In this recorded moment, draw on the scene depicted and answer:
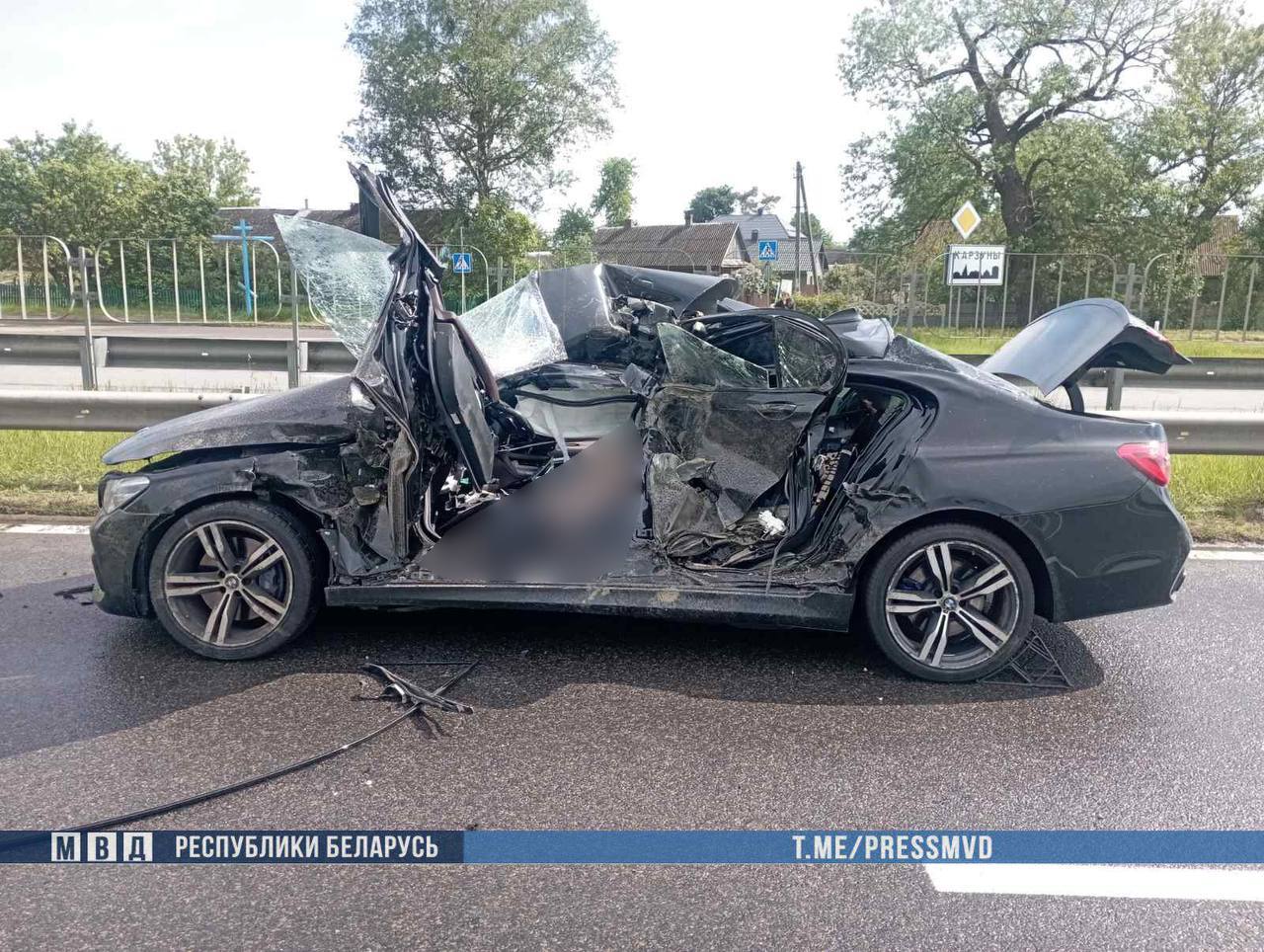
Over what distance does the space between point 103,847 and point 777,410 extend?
109 inches

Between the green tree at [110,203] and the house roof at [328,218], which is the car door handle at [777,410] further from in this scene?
the green tree at [110,203]

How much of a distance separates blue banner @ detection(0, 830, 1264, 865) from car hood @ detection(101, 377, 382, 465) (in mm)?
1691

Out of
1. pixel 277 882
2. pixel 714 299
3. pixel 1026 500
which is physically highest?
pixel 714 299

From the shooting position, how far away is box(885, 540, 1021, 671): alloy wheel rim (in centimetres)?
389

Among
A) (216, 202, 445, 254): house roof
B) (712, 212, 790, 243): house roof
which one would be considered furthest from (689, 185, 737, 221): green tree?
(216, 202, 445, 254): house roof

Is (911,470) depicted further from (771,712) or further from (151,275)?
(151,275)

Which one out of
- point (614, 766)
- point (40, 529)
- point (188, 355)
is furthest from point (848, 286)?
point (614, 766)

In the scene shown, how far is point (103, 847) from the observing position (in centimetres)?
279

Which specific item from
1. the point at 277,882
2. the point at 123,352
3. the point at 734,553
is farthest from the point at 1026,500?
the point at 123,352

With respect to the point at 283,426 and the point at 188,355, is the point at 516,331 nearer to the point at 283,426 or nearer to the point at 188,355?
the point at 283,426

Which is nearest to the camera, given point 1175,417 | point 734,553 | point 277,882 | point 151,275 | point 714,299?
point 277,882

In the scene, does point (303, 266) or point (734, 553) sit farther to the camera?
point (303, 266)

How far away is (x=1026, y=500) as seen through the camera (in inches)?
151

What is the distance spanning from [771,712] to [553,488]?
1.35 m
